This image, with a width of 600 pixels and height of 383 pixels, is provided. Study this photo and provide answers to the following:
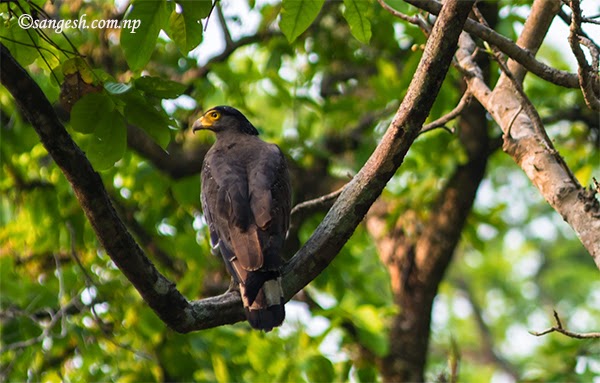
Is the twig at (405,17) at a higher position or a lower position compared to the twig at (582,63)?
lower

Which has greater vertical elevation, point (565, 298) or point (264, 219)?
point (264, 219)

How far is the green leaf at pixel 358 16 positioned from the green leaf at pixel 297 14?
0.26 meters

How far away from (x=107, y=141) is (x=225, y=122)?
279 centimetres

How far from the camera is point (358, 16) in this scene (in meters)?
Result: 4.21

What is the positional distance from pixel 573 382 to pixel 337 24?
13.0 feet

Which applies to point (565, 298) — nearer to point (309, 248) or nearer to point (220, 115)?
point (220, 115)

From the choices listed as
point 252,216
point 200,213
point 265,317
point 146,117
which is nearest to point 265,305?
point 265,317

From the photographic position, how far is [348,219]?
411 centimetres

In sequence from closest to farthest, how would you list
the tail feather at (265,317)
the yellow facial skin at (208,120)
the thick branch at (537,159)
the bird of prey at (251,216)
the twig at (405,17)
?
the thick branch at (537,159) < the tail feather at (265,317) < the bird of prey at (251,216) < the twig at (405,17) < the yellow facial skin at (208,120)

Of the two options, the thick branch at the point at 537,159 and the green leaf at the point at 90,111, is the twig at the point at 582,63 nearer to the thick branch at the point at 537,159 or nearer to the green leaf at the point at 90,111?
the thick branch at the point at 537,159

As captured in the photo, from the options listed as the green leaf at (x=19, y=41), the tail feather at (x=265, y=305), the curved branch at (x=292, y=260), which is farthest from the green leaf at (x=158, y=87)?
the tail feather at (x=265, y=305)

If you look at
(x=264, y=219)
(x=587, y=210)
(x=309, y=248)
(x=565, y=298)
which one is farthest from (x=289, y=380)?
(x=565, y=298)

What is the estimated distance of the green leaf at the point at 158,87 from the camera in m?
3.73

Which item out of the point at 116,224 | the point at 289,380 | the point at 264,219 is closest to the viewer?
the point at 116,224
